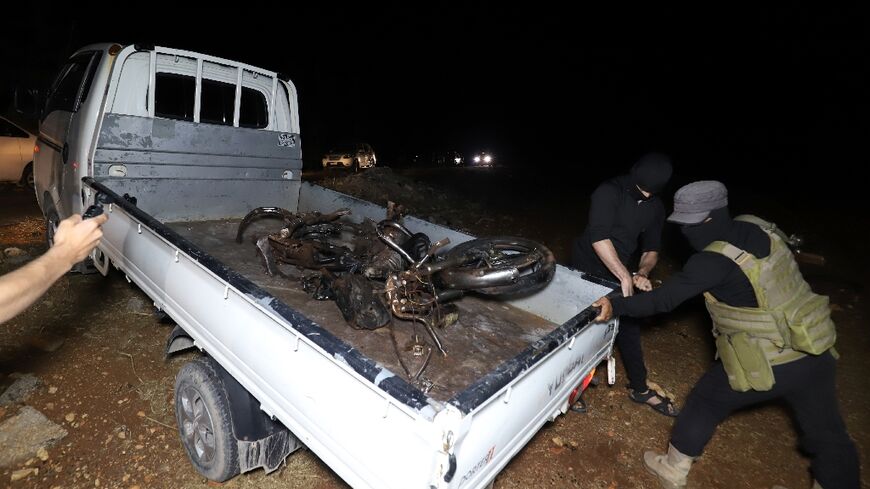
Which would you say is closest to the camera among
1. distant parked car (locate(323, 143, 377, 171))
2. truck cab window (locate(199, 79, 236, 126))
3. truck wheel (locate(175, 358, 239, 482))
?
truck wheel (locate(175, 358, 239, 482))

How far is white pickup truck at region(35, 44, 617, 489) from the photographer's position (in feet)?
5.44

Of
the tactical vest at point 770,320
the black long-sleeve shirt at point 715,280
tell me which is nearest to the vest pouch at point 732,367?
the tactical vest at point 770,320

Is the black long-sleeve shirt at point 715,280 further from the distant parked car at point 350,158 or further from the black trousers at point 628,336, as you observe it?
the distant parked car at point 350,158

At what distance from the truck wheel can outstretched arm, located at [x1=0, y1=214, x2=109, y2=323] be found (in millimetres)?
898

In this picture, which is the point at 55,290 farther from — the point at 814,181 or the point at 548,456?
the point at 814,181

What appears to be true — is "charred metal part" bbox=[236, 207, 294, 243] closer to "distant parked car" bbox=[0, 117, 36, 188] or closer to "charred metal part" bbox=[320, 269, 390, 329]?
"charred metal part" bbox=[320, 269, 390, 329]

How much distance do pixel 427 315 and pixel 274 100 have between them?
3309mm

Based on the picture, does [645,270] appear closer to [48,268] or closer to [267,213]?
[267,213]

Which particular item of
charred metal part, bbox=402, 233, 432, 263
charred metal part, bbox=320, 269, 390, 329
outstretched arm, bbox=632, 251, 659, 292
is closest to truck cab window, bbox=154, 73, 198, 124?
charred metal part, bbox=402, 233, 432, 263

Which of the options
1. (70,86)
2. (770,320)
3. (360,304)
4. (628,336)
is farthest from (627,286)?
(70,86)

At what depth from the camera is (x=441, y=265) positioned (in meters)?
2.71

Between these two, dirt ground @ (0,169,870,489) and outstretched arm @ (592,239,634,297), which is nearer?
dirt ground @ (0,169,870,489)

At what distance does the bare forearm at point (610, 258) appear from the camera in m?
3.29

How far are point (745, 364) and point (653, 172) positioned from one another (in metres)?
1.44
